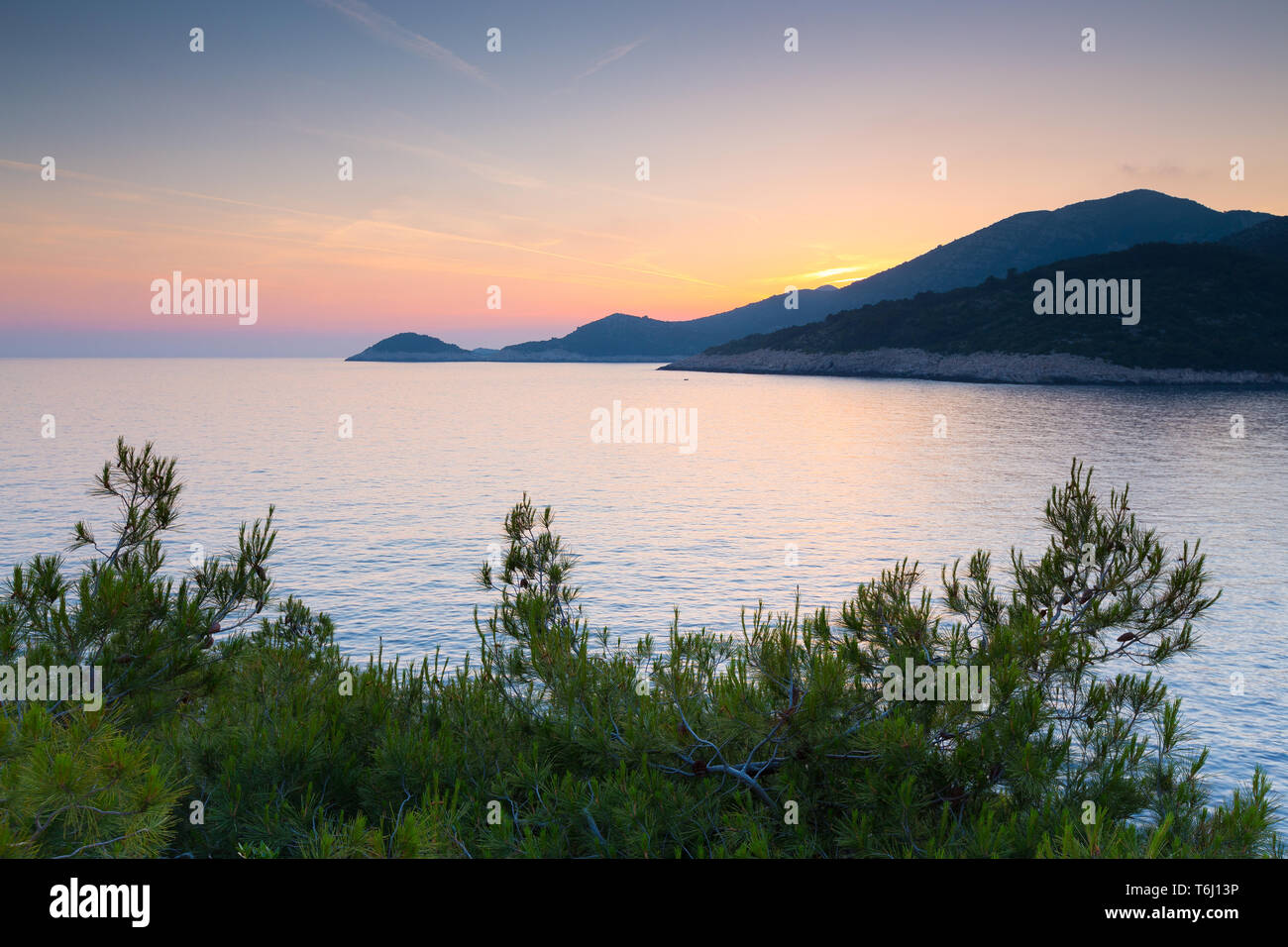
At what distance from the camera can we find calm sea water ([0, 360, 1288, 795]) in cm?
2117

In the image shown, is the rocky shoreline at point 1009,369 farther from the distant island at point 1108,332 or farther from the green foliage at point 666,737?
the green foliage at point 666,737

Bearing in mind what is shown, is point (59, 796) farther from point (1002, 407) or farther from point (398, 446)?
point (1002, 407)

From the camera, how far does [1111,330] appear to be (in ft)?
447

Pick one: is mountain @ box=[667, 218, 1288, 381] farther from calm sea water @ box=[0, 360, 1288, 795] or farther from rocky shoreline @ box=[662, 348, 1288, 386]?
calm sea water @ box=[0, 360, 1288, 795]

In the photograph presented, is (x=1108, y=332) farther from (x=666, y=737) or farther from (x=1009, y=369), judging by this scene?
(x=666, y=737)

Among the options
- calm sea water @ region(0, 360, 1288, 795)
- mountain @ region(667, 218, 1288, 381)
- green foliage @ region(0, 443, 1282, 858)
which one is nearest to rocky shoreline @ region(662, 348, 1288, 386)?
mountain @ region(667, 218, 1288, 381)

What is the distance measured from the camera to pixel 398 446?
63.4 m

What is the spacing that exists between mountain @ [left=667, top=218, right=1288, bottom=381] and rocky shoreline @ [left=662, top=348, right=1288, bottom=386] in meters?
0.22

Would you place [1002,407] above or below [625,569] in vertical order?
above

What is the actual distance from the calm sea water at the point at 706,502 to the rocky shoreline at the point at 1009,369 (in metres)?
35.3

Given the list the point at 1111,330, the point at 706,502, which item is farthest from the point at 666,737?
the point at 1111,330

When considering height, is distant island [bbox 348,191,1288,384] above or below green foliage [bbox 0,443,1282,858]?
above
